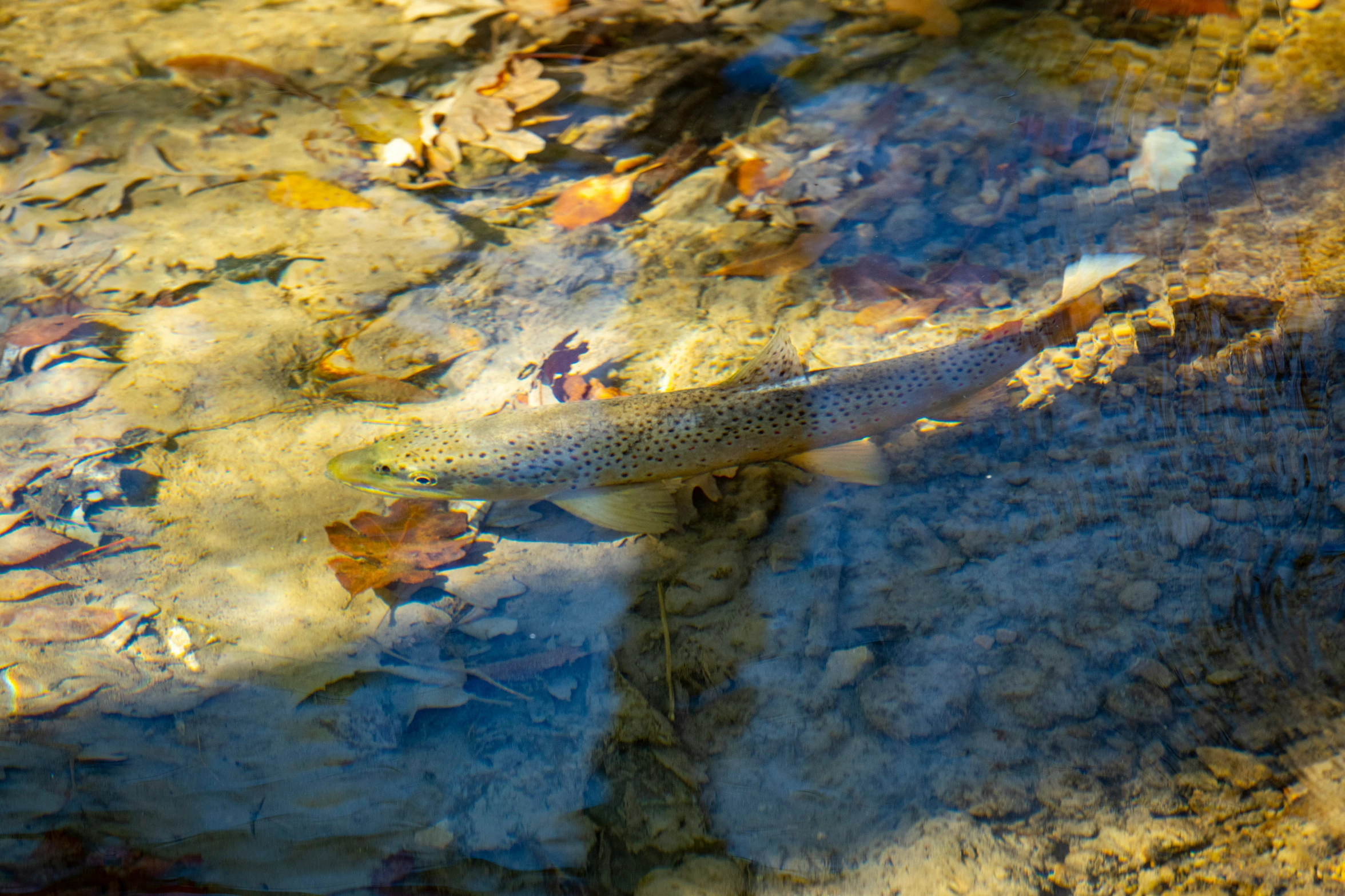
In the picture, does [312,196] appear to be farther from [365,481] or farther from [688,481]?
[688,481]

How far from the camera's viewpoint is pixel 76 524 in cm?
304

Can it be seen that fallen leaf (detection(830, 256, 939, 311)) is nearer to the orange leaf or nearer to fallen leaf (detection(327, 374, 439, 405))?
the orange leaf

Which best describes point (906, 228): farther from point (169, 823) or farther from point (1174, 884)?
point (169, 823)

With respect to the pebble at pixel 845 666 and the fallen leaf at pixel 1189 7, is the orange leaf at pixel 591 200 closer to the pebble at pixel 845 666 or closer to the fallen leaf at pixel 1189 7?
the pebble at pixel 845 666

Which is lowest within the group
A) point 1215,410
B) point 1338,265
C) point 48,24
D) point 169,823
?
point 169,823

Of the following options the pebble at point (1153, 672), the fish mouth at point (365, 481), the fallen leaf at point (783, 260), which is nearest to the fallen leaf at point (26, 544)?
the fish mouth at point (365, 481)

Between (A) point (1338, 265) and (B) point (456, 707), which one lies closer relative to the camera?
(B) point (456, 707)

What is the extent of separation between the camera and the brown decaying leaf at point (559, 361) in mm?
3617

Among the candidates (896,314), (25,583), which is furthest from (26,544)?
(896,314)

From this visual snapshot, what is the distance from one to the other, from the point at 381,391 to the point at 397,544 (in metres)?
0.90

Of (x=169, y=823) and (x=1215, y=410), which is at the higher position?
(x=1215, y=410)

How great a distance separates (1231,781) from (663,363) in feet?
8.27

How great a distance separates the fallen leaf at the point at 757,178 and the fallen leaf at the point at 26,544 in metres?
3.60

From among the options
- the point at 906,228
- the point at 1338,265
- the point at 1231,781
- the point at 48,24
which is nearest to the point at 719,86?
the point at 906,228
